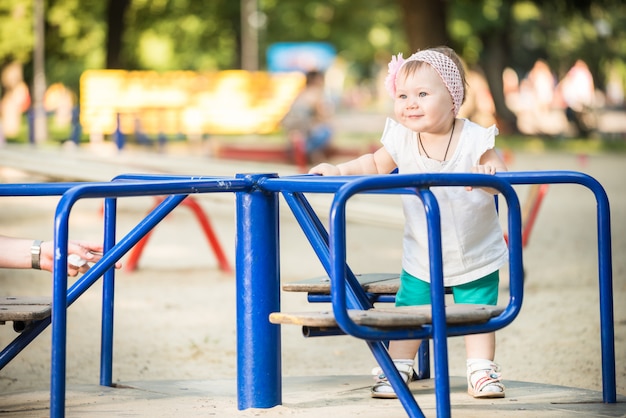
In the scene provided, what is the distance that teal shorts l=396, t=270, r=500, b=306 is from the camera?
3.96 metres

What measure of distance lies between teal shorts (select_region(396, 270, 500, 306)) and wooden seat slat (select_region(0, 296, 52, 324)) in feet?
3.89

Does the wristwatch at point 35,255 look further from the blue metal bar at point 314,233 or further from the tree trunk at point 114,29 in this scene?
the tree trunk at point 114,29

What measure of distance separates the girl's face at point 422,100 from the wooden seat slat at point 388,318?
2.61ft

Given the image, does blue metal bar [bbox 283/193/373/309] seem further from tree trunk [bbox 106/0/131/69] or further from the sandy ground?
tree trunk [bbox 106/0/131/69]

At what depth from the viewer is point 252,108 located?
32.3 m

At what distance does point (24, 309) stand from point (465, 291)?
1430 millimetres

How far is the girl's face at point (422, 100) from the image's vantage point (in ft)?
12.9

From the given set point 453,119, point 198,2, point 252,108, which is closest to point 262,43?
point 198,2

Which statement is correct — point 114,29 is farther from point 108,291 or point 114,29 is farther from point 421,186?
point 421,186

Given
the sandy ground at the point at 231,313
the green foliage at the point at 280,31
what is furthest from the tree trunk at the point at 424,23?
the sandy ground at the point at 231,313

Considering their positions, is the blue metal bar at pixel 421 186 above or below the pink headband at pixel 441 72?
below

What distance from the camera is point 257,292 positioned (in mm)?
3738

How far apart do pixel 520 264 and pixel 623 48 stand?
37433mm

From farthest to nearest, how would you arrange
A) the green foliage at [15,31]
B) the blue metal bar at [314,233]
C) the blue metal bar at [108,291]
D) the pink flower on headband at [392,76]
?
the green foliage at [15,31]
the blue metal bar at [108,291]
the pink flower on headband at [392,76]
the blue metal bar at [314,233]
